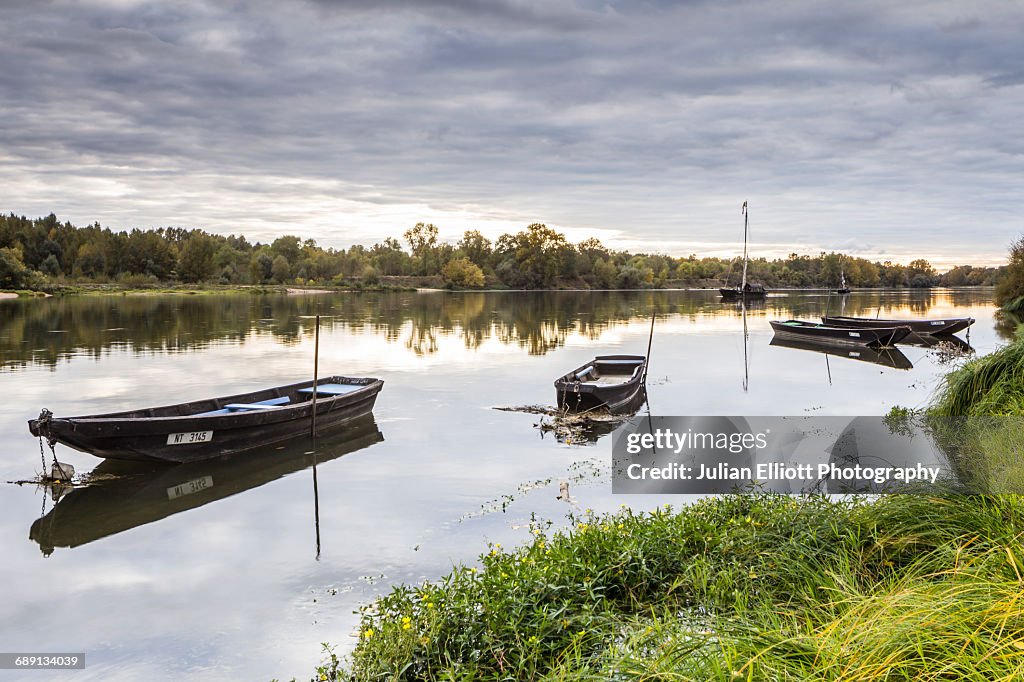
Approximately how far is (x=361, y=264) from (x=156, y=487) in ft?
451

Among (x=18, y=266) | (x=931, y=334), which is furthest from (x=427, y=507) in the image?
(x=18, y=266)

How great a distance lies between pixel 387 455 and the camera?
16.8 meters

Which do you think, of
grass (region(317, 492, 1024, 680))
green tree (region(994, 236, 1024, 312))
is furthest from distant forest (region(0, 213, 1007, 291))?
grass (region(317, 492, 1024, 680))

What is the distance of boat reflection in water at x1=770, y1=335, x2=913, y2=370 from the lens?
33.6 metres

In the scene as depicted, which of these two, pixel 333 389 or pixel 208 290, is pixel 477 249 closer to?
pixel 208 290

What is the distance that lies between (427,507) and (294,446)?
19.1ft

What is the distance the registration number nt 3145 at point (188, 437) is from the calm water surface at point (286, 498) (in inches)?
23.4

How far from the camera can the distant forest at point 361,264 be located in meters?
109

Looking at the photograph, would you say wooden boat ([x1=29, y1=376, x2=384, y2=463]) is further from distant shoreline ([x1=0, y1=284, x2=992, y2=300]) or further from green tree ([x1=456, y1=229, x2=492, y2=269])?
green tree ([x1=456, y1=229, x2=492, y2=269])

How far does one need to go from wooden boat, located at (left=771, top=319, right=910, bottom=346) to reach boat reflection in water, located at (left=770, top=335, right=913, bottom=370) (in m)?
0.29

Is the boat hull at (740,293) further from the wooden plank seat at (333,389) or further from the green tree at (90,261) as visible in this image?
the green tree at (90,261)

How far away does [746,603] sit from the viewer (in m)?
5.90

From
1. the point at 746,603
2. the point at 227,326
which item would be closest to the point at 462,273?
the point at 227,326

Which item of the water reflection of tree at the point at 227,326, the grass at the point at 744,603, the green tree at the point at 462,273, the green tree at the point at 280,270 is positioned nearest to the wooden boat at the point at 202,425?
the grass at the point at 744,603
